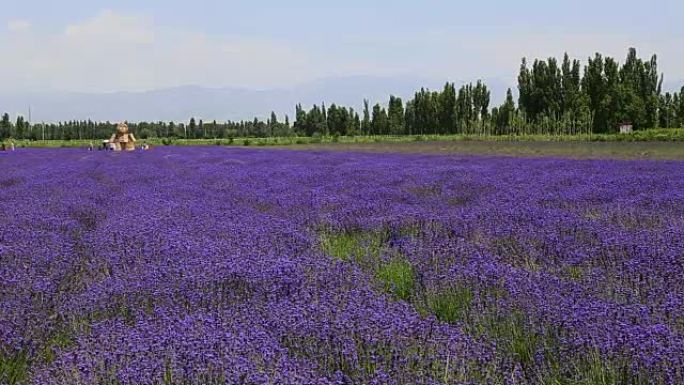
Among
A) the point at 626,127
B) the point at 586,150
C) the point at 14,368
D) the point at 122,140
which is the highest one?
the point at 626,127

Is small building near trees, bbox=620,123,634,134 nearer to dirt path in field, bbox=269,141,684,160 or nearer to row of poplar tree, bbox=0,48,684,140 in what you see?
row of poplar tree, bbox=0,48,684,140

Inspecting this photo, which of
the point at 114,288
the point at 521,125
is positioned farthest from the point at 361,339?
the point at 521,125

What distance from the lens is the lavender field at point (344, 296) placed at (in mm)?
2602

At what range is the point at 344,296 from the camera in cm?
355

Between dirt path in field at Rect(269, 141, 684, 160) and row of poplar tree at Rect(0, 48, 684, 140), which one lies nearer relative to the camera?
dirt path in field at Rect(269, 141, 684, 160)

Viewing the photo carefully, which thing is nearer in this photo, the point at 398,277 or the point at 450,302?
the point at 450,302

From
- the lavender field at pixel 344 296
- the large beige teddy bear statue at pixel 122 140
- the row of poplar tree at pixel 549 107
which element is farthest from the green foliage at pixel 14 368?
the row of poplar tree at pixel 549 107

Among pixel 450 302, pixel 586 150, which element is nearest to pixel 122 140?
pixel 586 150

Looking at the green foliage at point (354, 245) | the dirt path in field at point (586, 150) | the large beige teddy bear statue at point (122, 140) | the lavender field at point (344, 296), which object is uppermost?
Answer: the large beige teddy bear statue at point (122, 140)

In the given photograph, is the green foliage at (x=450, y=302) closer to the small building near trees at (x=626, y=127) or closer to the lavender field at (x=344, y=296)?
the lavender field at (x=344, y=296)

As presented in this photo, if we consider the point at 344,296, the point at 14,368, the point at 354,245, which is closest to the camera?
the point at 14,368

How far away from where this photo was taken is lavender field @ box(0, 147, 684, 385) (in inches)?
102

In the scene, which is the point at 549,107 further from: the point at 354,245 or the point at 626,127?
the point at 354,245

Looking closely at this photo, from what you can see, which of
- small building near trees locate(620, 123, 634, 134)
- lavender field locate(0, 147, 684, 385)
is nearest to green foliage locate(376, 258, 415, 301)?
lavender field locate(0, 147, 684, 385)
